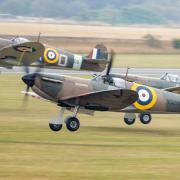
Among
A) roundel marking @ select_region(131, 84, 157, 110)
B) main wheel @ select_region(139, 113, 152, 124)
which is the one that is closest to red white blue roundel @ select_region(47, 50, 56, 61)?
main wheel @ select_region(139, 113, 152, 124)

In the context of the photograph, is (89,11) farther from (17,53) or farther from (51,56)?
(17,53)

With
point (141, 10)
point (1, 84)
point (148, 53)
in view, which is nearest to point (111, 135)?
point (1, 84)

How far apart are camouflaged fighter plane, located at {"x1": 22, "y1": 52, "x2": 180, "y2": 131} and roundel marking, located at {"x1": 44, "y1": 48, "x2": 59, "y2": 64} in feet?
37.4

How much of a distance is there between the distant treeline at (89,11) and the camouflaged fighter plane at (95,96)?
96.9 metres

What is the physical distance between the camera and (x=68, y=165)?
38.1ft

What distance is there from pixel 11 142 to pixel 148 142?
294 cm

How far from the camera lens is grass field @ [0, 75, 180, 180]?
1103 centimetres

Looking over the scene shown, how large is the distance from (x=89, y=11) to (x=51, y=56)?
102 metres

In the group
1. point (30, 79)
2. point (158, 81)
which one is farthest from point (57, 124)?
point (158, 81)

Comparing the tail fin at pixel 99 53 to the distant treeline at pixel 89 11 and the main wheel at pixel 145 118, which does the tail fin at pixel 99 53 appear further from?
the distant treeline at pixel 89 11

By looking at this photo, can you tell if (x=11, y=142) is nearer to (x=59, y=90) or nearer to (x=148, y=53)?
(x=59, y=90)

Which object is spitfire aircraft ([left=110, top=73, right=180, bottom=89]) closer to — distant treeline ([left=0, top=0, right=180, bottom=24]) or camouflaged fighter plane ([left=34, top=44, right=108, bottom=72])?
camouflaged fighter plane ([left=34, top=44, right=108, bottom=72])

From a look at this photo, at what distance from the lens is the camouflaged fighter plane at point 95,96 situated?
16703 millimetres

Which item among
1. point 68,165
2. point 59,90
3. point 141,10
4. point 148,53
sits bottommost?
point 68,165
